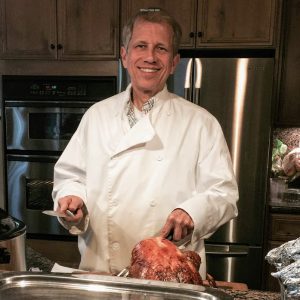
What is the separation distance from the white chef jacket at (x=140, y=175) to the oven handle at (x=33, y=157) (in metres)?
1.09

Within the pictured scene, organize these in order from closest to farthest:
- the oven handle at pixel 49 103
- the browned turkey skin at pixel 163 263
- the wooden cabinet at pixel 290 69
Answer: the browned turkey skin at pixel 163 263
the wooden cabinet at pixel 290 69
the oven handle at pixel 49 103

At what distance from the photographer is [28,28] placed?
2.51 metres

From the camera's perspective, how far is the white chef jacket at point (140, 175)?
4.38 ft

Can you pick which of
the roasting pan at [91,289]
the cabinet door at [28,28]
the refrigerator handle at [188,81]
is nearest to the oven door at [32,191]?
the cabinet door at [28,28]

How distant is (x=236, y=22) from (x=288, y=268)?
188cm

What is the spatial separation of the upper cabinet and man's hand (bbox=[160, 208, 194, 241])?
1.48 metres

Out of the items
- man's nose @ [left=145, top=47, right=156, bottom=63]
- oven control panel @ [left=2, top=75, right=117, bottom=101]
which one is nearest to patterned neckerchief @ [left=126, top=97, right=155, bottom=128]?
man's nose @ [left=145, top=47, right=156, bottom=63]

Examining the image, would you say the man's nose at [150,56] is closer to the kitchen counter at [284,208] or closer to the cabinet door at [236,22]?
the cabinet door at [236,22]

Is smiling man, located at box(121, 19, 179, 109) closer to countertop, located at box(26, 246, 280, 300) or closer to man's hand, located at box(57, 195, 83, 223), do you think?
man's hand, located at box(57, 195, 83, 223)

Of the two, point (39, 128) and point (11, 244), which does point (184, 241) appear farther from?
point (39, 128)

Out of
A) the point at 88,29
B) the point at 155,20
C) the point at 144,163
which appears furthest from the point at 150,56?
the point at 88,29

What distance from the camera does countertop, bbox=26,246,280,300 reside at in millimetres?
917

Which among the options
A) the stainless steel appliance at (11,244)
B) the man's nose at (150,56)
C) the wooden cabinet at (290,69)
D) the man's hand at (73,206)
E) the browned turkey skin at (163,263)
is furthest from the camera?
the wooden cabinet at (290,69)

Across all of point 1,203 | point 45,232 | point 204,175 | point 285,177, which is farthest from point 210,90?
point 1,203
